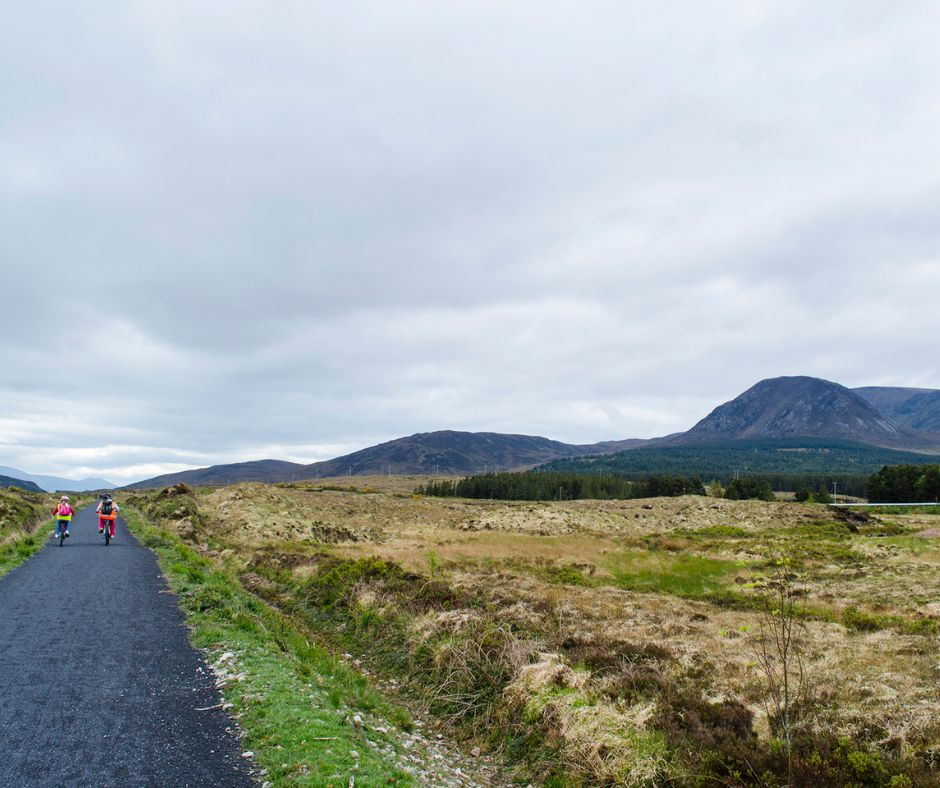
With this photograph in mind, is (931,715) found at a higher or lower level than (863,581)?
higher

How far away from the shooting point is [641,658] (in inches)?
481

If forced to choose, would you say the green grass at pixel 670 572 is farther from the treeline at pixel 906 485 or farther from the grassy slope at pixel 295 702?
the treeline at pixel 906 485

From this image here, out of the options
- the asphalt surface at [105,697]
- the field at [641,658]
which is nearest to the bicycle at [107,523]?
the field at [641,658]

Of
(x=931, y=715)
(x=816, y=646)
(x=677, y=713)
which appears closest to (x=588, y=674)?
(x=677, y=713)

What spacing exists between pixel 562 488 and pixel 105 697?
159467 mm

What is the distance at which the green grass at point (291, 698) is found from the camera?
24.2ft

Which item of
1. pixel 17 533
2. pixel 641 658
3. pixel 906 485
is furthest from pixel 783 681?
pixel 906 485

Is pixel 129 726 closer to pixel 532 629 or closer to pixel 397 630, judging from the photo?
pixel 397 630

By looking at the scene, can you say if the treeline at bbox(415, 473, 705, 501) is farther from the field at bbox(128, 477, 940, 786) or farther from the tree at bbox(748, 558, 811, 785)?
the tree at bbox(748, 558, 811, 785)

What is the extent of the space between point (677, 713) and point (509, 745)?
120 inches

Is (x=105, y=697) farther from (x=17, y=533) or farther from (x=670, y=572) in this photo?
(x=670, y=572)

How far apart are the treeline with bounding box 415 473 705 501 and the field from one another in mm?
123304

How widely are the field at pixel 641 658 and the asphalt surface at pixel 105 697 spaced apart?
4.59 m

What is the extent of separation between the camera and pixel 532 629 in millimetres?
14398
